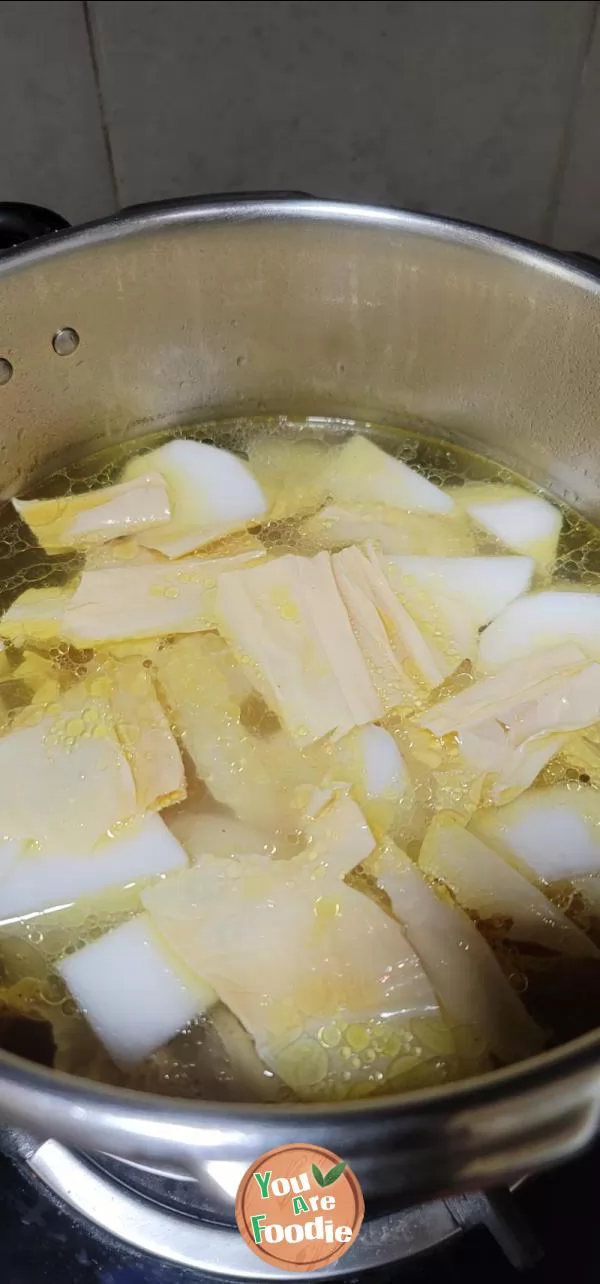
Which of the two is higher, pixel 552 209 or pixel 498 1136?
pixel 552 209

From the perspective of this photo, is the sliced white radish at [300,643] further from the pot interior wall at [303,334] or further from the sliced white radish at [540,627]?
the pot interior wall at [303,334]

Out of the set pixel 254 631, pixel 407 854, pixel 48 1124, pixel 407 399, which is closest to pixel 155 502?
pixel 254 631

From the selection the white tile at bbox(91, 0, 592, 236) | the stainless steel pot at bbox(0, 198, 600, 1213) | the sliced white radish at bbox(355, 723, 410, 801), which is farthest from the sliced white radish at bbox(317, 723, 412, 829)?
the white tile at bbox(91, 0, 592, 236)

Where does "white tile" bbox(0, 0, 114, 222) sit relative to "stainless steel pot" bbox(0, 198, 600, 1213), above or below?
above

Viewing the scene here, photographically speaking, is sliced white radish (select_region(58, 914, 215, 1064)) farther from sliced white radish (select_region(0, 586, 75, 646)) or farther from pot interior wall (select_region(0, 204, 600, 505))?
pot interior wall (select_region(0, 204, 600, 505))

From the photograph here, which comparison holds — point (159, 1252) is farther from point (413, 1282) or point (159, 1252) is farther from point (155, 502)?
point (155, 502)

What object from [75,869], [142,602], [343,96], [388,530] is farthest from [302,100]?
[75,869]
